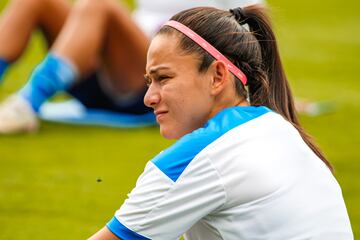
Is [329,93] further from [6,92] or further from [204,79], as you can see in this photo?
[204,79]

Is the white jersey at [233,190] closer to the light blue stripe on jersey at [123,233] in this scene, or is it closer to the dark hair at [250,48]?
the light blue stripe on jersey at [123,233]

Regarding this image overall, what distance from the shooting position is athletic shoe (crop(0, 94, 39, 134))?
5.13 meters

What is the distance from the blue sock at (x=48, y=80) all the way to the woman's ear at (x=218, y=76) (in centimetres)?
286

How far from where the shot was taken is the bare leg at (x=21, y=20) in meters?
5.32

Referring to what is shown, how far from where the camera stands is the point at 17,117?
16.8 feet

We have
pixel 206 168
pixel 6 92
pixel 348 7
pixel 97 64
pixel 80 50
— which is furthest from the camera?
pixel 348 7

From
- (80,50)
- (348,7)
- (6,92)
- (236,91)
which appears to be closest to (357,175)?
(80,50)

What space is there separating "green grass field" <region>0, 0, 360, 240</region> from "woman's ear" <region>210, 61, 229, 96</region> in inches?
20.1

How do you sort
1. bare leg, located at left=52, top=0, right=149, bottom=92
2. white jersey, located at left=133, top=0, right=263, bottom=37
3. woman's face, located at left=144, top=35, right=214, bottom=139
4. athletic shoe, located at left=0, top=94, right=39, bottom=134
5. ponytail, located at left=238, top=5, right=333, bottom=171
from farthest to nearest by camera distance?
1. white jersey, located at left=133, top=0, right=263, bottom=37
2. bare leg, located at left=52, top=0, right=149, bottom=92
3. athletic shoe, located at left=0, top=94, right=39, bottom=134
4. ponytail, located at left=238, top=5, right=333, bottom=171
5. woman's face, located at left=144, top=35, right=214, bottom=139

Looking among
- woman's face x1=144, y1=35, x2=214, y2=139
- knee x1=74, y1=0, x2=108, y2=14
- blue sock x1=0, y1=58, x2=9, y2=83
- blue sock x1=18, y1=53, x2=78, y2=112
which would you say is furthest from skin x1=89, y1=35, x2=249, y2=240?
blue sock x1=0, y1=58, x2=9, y2=83

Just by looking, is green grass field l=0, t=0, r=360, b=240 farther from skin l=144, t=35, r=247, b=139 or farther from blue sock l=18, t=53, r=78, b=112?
skin l=144, t=35, r=247, b=139

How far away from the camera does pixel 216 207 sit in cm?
228

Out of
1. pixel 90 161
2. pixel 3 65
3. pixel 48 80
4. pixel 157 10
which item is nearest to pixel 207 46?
pixel 90 161

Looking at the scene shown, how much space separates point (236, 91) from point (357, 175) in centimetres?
224
